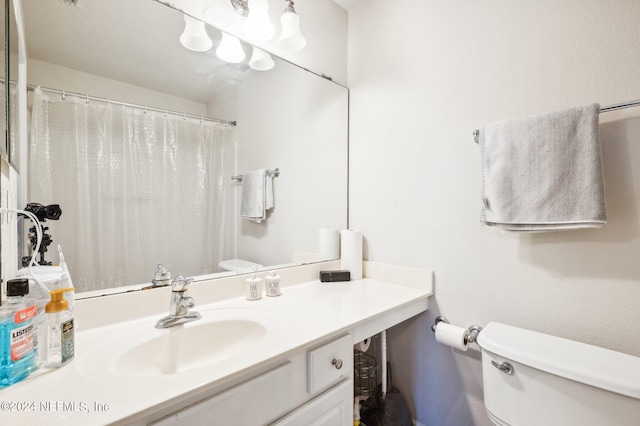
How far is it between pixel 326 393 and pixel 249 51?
1.38 meters

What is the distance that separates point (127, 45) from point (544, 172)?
148 cm

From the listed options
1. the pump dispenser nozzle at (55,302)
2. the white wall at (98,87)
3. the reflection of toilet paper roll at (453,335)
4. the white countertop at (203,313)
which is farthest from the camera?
the reflection of toilet paper roll at (453,335)

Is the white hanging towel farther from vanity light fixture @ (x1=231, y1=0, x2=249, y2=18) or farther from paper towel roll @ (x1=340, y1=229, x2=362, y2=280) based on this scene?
vanity light fixture @ (x1=231, y1=0, x2=249, y2=18)

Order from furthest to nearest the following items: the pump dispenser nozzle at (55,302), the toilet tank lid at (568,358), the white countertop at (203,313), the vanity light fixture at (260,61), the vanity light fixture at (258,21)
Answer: the vanity light fixture at (260,61) < the vanity light fixture at (258,21) < the toilet tank lid at (568,358) < the pump dispenser nozzle at (55,302) < the white countertop at (203,313)

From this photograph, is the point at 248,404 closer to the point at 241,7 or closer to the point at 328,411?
the point at 328,411

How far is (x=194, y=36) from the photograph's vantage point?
43.6 inches

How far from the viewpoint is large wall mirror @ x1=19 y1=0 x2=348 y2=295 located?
86 cm

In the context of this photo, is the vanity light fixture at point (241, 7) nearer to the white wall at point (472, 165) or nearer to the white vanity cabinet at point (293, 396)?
the white wall at point (472, 165)

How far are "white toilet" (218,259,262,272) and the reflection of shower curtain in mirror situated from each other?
0.04 metres

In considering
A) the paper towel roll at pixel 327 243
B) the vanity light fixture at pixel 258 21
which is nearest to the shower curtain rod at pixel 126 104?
the vanity light fixture at pixel 258 21

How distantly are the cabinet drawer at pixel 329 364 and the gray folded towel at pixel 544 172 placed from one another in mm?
676

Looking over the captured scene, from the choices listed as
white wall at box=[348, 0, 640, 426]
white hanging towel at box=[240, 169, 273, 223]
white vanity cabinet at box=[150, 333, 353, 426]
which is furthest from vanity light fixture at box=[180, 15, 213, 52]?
white vanity cabinet at box=[150, 333, 353, 426]

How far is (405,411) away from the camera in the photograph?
1.31 m

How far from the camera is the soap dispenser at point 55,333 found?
2.05 ft
